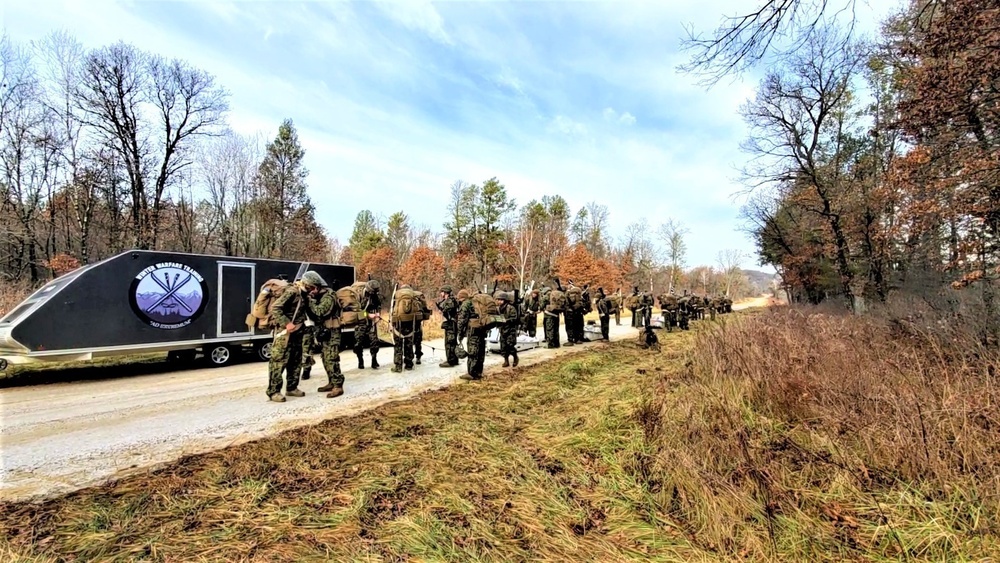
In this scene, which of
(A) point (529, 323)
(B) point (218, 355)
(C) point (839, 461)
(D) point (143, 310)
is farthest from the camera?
(A) point (529, 323)

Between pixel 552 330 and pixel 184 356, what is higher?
pixel 552 330

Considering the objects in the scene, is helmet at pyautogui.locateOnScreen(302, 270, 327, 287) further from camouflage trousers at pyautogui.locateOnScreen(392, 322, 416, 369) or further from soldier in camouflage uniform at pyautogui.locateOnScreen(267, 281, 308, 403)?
camouflage trousers at pyautogui.locateOnScreen(392, 322, 416, 369)

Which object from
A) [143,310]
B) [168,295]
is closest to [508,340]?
[168,295]

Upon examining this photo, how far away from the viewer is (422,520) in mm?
2932

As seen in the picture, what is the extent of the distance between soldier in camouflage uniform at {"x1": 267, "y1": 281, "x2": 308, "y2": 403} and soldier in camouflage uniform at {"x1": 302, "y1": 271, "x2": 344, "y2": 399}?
9.6 inches

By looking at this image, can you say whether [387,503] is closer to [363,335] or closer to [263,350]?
[363,335]

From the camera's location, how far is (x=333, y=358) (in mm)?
7219

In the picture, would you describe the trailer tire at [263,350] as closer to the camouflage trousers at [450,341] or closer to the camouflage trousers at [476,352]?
the camouflage trousers at [450,341]

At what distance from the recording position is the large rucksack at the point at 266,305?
23.1 ft

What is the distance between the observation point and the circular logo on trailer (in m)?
9.03

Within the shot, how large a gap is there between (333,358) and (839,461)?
22.5 feet

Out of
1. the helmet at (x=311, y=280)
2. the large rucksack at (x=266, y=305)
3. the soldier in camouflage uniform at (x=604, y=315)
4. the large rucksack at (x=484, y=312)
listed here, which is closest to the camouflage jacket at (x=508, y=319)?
the large rucksack at (x=484, y=312)

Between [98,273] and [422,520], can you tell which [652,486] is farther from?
[98,273]

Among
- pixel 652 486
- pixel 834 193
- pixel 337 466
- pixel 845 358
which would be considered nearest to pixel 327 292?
pixel 337 466
